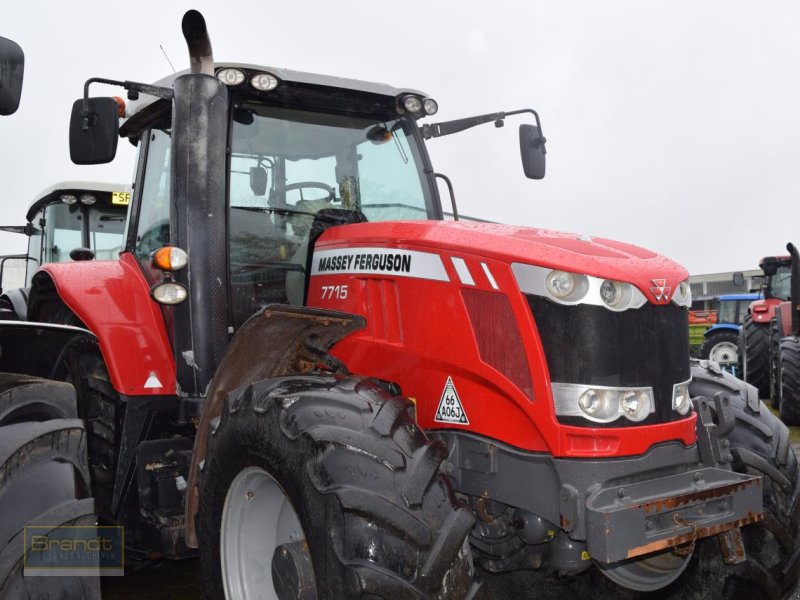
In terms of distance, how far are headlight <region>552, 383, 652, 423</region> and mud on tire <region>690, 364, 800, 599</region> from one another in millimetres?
754

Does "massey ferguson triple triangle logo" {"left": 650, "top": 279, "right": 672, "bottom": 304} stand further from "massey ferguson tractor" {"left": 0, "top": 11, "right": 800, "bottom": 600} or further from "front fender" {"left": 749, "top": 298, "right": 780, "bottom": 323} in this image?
"front fender" {"left": 749, "top": 298, "right": 780, "bottom": 323}

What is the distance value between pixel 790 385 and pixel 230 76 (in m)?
7.89

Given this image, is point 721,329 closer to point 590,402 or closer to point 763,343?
point 763,343

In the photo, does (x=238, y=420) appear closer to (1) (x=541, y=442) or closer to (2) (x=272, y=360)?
(2) (x=272, y=360)

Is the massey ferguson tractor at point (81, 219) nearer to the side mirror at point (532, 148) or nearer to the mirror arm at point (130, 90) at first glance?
the mirror arm at point (130, 90)

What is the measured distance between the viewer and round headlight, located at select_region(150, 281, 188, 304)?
2.98 meters

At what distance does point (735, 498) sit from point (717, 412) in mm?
519

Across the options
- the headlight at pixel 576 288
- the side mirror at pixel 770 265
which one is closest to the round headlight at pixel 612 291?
the headlight at pixel 576 288

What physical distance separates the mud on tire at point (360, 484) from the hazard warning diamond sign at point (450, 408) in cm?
25

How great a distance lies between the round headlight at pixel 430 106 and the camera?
11.8ft

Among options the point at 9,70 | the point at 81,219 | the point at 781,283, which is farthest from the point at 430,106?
the point at 781,283

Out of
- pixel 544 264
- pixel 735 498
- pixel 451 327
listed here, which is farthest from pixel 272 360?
pixel 735 498

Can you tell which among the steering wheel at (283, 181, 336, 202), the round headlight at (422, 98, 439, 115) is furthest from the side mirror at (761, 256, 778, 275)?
the steering wheel at (283, 181, 336, 202)

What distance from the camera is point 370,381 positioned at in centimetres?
255
